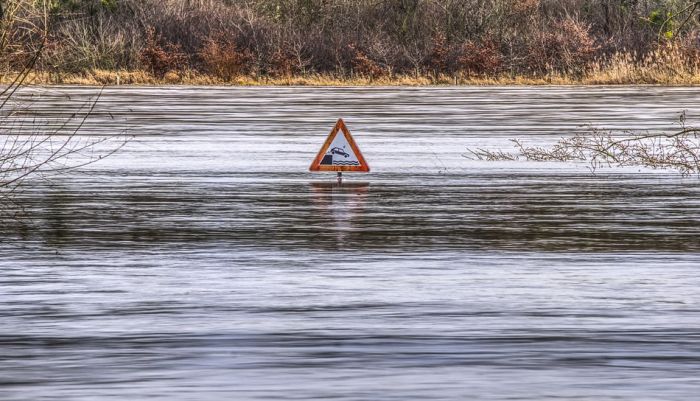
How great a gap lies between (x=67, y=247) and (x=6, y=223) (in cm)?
225

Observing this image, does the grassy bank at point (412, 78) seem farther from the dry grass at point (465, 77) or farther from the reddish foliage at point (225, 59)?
the reddish foliage at point (225, 59)

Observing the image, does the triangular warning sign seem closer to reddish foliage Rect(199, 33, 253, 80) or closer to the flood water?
the flood water

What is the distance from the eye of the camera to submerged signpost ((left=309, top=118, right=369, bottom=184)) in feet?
66.6

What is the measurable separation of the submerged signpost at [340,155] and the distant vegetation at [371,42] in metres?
38.8

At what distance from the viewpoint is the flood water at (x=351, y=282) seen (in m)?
7.95

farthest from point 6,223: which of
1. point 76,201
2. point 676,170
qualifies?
point 676,170

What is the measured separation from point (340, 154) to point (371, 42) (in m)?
47.5

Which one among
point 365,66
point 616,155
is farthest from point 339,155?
point 365,66

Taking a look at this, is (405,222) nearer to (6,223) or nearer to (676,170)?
(6,223)

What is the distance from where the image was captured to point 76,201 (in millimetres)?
17938

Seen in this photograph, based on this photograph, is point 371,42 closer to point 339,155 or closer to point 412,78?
point 412,78

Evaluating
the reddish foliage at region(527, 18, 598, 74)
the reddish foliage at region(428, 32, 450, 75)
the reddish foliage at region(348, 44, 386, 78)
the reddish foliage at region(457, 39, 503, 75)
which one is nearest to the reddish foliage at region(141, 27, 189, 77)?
the reddish foliage at region(348, 44, 386, 78)

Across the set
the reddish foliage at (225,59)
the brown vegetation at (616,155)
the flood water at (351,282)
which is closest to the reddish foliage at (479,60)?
the reddish foliage at (225,59)

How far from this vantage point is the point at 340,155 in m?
20.5
